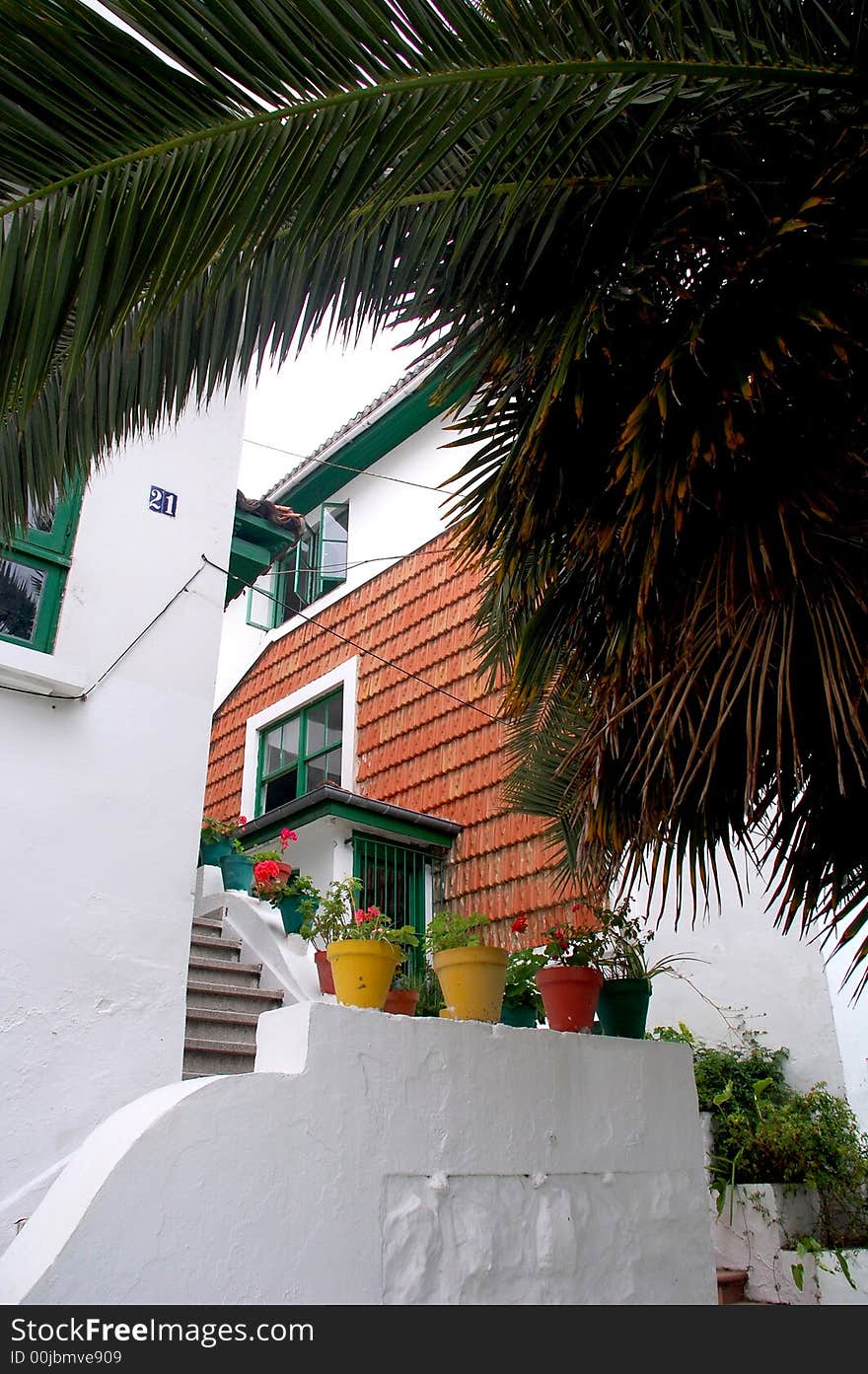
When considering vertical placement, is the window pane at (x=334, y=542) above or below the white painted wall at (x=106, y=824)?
above

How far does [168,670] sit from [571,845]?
7.72 feet

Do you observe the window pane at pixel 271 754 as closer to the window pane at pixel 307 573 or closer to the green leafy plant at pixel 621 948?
the window pane at pixel 307 573

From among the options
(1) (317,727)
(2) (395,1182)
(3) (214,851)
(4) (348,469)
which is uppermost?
(4) (348,469)

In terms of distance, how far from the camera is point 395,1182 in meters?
2.67

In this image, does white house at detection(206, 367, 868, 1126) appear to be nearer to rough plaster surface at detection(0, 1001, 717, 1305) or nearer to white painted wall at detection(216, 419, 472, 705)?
white painted wall at detection(216, 419, 472, 705)

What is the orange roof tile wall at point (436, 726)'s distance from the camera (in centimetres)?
809

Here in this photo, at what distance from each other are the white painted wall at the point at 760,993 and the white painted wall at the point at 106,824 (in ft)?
10.0

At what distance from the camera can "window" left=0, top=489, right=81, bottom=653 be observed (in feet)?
14.9

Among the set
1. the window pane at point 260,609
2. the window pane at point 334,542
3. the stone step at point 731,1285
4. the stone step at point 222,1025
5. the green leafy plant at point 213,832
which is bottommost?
the stone step at point 731,1285

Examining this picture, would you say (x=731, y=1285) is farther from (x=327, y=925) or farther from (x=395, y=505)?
(x=395, y=505)

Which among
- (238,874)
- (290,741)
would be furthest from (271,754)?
(238,874)

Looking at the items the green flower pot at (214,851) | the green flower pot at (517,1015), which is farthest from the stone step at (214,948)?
the green flower pot at (517,1015)

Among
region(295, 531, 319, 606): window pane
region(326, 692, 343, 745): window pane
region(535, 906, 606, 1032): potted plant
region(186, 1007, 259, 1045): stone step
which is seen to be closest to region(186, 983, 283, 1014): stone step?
region(186, 1007, 259, 1045): stone step

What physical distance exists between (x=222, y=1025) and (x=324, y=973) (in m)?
0.68
